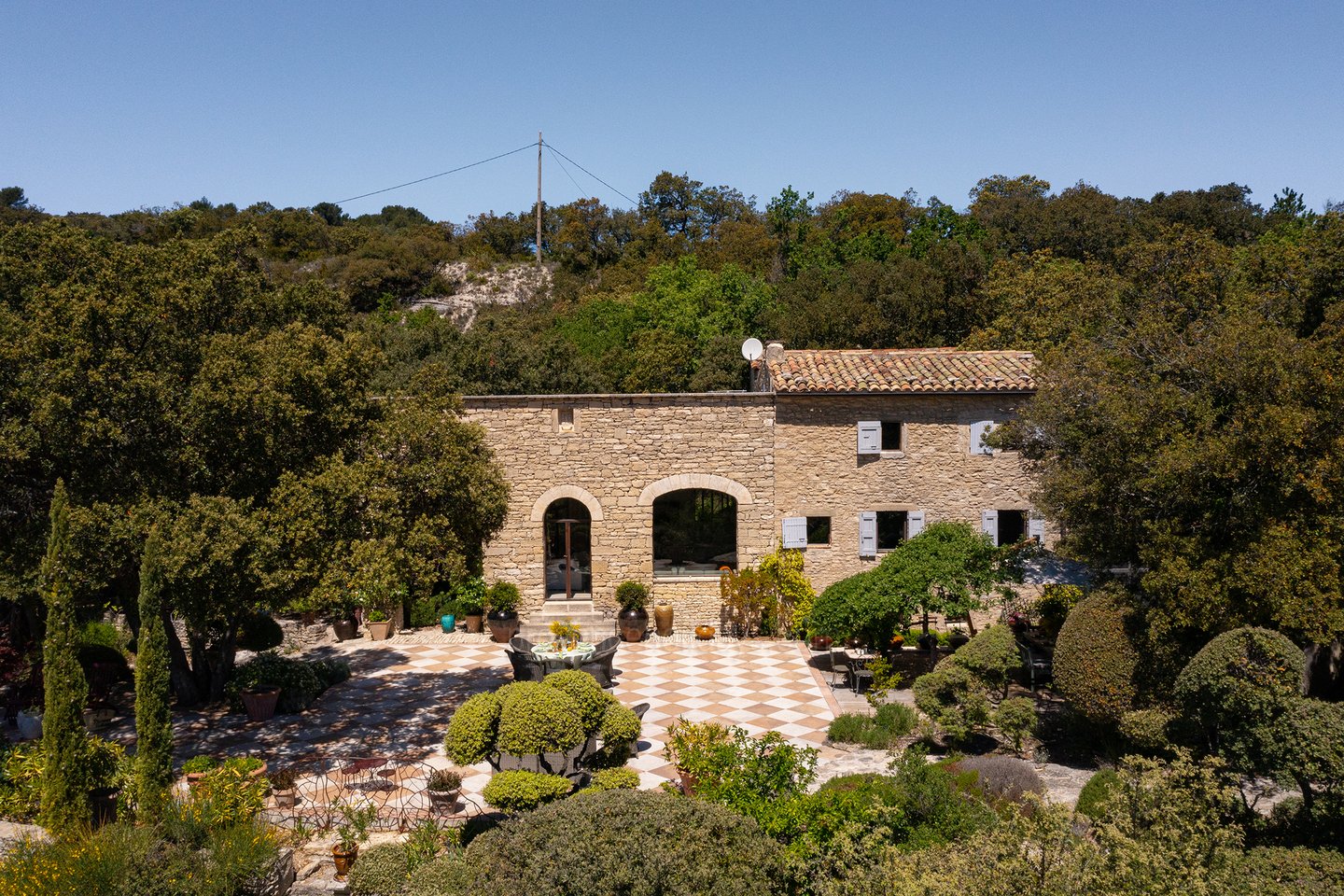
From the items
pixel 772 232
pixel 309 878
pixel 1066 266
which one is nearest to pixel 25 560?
pixel 309 878

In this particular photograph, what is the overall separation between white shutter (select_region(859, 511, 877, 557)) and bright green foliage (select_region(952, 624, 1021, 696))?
22.0ft

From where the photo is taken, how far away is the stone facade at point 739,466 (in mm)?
18453

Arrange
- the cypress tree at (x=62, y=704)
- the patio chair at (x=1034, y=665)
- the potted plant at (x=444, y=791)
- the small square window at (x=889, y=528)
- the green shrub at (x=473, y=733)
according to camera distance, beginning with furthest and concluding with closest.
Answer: the small square window at (x=889, y=528) → the patio chair at (x=1034, y=665) → the potted plant at (x=444, y=791) → the cypress tree at (x=62, y=704) → the green shrub at (x=473, y=733)

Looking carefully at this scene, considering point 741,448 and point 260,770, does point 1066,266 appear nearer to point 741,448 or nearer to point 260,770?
point 741,448

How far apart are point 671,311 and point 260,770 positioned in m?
26.1

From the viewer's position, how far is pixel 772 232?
49125mm

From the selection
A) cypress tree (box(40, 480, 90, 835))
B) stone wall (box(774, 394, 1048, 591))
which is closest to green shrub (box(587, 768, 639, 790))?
cypress tree (box(40, 480, 90, 835))

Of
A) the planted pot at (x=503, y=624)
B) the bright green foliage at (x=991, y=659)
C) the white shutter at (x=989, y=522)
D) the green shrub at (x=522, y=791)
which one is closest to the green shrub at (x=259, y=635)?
the planted pot at (x=503, y=624)

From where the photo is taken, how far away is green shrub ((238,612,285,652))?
1614cm

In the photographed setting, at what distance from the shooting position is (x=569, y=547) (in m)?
18.9

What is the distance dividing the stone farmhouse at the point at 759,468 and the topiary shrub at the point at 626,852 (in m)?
11.4

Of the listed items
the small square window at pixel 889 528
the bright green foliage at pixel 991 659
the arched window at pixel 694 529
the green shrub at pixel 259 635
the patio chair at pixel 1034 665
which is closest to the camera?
the bright green foliage at pixel 991 659

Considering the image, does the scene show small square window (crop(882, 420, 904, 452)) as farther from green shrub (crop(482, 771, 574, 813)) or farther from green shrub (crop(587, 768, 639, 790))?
green shrub (crop(482, 771, 574, 813))

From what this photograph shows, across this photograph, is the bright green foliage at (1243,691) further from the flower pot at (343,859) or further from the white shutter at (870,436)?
the white shutter at (870,436)
